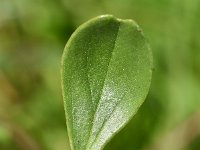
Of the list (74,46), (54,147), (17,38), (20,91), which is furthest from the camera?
(17,38)

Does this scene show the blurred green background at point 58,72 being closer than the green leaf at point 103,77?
No

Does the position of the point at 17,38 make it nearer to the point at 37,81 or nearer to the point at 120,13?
the point at 37,81

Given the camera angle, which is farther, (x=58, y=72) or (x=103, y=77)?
(x=58, y=72)

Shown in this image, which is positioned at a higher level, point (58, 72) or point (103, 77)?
point (103, 77)

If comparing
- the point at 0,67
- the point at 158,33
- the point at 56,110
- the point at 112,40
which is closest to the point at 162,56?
the point at 158,33
